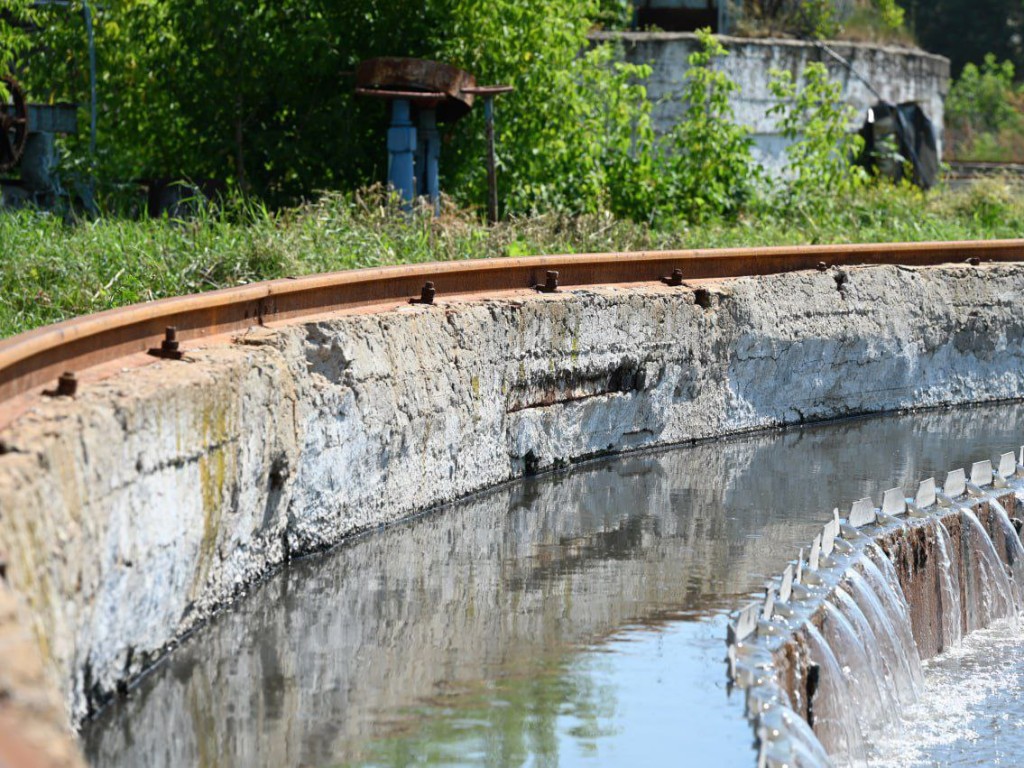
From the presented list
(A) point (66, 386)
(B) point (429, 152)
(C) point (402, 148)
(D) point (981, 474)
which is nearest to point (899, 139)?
(B) point (429, 152)

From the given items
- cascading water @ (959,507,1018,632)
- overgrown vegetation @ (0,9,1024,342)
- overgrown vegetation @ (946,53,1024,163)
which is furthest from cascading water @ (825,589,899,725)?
overgrown vegetation @ (946,53,1024,163)

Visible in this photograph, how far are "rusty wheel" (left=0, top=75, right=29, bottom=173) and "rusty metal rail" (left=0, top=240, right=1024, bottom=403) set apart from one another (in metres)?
6.90

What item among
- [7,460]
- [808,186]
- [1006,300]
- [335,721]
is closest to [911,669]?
[335,721]

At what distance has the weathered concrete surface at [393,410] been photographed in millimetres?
5105

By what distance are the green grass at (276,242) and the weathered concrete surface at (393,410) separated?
4.48ft

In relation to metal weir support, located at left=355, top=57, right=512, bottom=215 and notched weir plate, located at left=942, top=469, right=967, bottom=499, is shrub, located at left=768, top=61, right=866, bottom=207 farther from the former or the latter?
notched weir plate, located at left=942, top=469, right=967, bottom=499

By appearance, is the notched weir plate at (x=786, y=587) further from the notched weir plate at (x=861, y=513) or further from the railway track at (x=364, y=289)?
the railway track at (x=364, y=289)

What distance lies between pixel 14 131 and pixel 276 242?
6.21m

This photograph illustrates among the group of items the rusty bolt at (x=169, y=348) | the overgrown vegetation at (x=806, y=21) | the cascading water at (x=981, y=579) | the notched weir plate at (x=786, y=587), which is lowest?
the cascading water at (x=981, y=579)

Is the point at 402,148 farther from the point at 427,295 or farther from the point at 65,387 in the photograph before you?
the point at 65,387

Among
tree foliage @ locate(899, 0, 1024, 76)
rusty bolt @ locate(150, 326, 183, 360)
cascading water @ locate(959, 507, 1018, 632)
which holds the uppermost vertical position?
tree foliage @ locate(899, 0, 1024, 76)

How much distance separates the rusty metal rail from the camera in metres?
5.79

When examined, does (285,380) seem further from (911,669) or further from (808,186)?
(808,186)

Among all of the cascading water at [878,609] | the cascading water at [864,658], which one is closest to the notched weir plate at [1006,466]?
the cascading water at [878,609]
